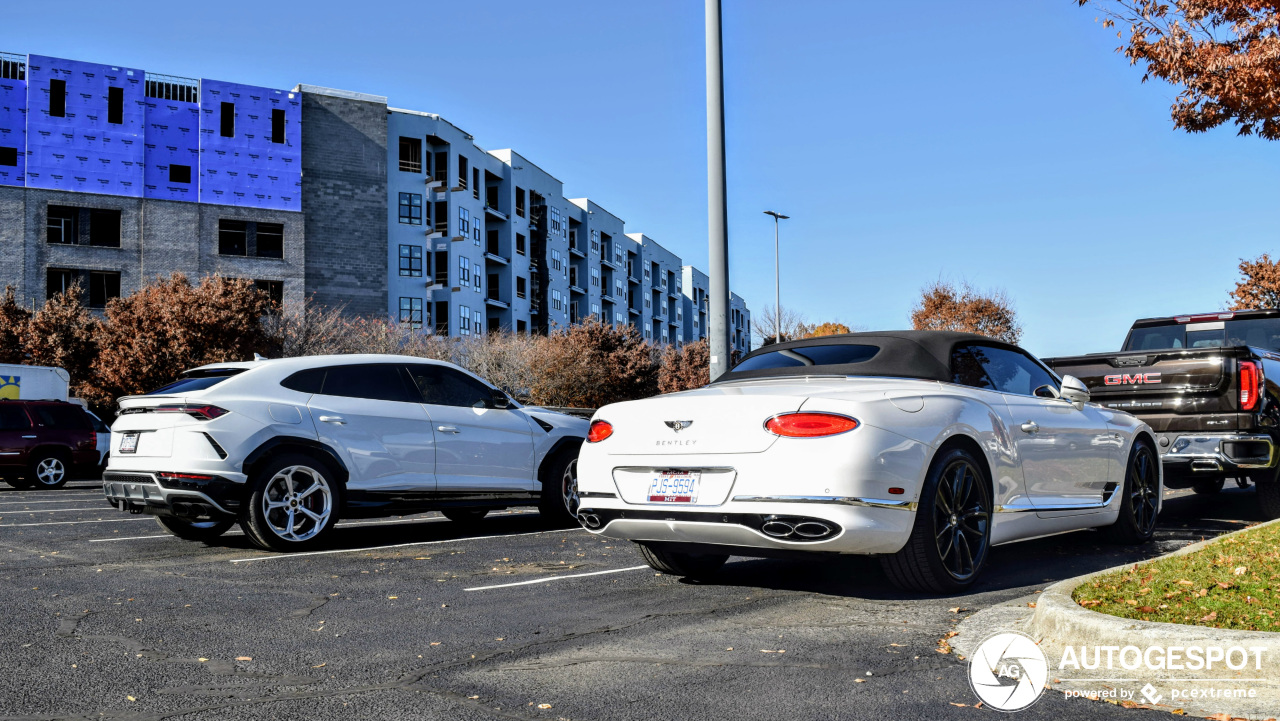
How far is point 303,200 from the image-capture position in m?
46.4

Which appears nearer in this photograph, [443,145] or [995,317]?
[443,145]

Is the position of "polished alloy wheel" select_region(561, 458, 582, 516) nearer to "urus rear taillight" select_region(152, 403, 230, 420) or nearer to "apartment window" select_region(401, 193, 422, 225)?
"urus rear taillight" select_region(152, 403, 230, 420)

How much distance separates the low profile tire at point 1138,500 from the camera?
25.6 ft

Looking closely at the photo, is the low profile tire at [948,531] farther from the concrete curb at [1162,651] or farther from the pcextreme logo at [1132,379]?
the pcextreme logo at [1132,379]

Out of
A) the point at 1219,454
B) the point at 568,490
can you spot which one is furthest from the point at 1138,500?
the point at 568,490

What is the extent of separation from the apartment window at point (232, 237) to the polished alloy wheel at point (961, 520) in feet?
142

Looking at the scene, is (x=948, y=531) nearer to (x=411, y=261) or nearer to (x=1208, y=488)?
(x=1208, y=488)

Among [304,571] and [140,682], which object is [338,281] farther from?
[140,682]

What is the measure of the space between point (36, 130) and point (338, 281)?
1289 centimetres

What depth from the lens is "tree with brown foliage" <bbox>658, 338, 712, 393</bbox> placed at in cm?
6551

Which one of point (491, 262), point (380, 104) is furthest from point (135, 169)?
point (491, 262)

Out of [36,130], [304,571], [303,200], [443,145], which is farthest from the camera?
[443,145]

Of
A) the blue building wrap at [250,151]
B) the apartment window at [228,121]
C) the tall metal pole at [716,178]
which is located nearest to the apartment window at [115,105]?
the blue building wrap at [250,151]

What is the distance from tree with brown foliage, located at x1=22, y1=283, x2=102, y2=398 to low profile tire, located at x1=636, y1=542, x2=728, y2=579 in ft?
106
